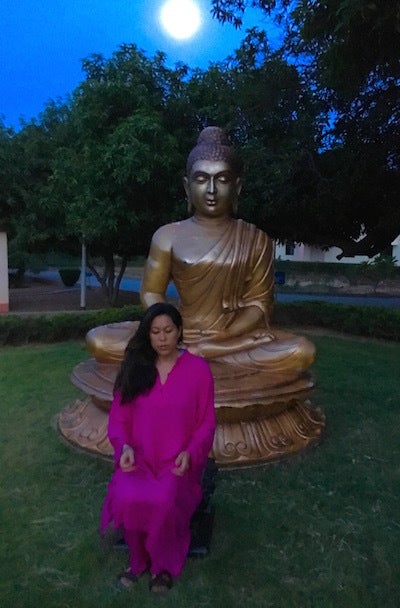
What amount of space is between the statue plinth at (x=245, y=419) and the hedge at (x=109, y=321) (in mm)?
4517

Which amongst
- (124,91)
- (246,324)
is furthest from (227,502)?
(124,91)

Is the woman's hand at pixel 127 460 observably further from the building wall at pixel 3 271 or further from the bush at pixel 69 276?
the bush at pixel 69 276

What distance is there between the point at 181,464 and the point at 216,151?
2.77m

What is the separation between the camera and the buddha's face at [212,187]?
4199 mm

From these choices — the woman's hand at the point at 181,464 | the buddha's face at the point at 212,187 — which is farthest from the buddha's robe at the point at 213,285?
the woman's hand at the point at 181,464

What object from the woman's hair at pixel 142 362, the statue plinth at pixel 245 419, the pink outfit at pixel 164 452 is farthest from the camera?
the statue plinth at pixel 245 419

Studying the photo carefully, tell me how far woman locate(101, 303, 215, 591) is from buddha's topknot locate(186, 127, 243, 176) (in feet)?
7.02

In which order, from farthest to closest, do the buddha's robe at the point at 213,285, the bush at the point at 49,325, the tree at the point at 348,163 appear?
the bush at the point at 49,325 < the tree at the point at 348,163 < the buddha's robe at the point at 213,285

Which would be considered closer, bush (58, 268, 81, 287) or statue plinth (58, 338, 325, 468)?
statue plinth (58, 338, 325, 468)

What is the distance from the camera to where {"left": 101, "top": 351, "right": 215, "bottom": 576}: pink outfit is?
221cm

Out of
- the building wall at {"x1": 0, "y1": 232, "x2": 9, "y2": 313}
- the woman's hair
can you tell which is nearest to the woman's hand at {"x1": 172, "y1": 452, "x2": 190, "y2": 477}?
the woman's hair

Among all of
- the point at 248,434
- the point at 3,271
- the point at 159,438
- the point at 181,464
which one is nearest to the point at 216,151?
the point at 248,434

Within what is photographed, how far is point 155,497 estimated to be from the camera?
2164 mm

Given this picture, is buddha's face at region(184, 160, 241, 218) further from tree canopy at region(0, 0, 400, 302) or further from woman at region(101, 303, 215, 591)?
tree canopy at region(0, 0, 400, 302)
